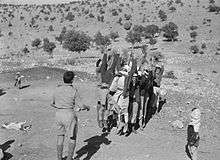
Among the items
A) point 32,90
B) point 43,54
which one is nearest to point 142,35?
point 43,54

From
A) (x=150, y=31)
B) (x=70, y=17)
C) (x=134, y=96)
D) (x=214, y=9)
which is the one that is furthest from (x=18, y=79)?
(x=214, y=9)

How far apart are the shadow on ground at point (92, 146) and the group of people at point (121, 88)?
1.41 ft

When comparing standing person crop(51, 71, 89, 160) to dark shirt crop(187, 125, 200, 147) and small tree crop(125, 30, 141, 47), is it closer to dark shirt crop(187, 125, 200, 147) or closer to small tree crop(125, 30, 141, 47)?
dark shirt crop(187, 125, 200, 147)

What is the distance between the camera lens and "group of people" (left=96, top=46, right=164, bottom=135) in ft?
30.9

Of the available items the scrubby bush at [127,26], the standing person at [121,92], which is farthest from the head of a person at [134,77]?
the scrubby bush at [127,26]

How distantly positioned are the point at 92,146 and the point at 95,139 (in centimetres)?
48

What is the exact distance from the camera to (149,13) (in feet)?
165

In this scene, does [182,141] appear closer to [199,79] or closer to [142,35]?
[199,79]

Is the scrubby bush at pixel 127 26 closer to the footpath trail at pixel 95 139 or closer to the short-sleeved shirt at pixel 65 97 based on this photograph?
the footpath trail at pixel 95 139

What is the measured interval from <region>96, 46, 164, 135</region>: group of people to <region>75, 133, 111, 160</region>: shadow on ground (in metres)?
0.43

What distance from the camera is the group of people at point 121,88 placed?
9430 mm

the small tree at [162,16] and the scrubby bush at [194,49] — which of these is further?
the small tree at [162,16]

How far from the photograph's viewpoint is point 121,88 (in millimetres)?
9383

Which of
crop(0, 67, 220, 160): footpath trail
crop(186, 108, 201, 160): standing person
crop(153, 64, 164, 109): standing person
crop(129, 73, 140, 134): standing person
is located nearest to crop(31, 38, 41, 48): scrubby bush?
crop(0, 67, 220, 160): footpath trail
